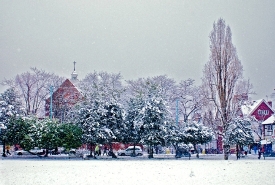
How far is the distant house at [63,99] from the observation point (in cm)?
4459

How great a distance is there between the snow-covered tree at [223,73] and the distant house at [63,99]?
16888 mm

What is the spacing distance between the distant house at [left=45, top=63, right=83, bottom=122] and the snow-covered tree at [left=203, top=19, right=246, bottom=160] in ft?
55.4

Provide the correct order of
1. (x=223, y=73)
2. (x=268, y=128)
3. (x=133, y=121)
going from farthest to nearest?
(x=268, y=128) → (x=133, y=121) → (x=223, y=73)

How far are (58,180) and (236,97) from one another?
2149 cm

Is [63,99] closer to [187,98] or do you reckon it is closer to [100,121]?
[100,121]

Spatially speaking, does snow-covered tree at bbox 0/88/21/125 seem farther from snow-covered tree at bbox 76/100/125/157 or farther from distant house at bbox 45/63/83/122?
distant house at bbox 45/63/83/122

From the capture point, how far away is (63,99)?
45625 millimetres

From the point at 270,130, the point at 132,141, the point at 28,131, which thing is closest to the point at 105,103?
the point at 132,141

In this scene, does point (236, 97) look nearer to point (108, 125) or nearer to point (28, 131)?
point (108, 125)

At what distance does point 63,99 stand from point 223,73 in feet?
69.0

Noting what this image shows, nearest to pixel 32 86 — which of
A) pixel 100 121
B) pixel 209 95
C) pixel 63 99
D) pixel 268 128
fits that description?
pixel 63 99

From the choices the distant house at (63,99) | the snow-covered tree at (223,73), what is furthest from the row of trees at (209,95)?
the distant house at (63,99)

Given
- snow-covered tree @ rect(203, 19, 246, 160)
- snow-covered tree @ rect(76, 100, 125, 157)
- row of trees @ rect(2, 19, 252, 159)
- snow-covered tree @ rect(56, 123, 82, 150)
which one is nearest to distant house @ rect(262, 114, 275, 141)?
row of trees @ rect(2, 19, 252, 159)

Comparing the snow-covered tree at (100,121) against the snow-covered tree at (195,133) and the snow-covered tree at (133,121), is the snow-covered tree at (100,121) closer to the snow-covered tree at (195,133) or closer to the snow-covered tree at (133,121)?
the snow-covered tree at (133,121)
